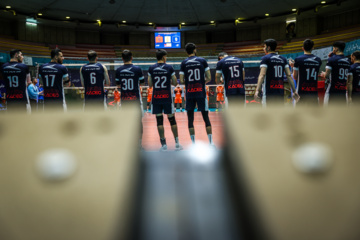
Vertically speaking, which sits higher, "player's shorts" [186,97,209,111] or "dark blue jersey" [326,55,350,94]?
"dark blue jersey" [326,55,350,94]

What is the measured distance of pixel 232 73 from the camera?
517 centimetres

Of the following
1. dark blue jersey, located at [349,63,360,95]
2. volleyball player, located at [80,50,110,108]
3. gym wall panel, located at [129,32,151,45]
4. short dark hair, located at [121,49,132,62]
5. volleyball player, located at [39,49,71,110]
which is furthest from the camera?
gym wall panel, located at [129,32,151,45]

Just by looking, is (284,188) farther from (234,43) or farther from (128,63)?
(234,43)

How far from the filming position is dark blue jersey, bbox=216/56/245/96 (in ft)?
16.9

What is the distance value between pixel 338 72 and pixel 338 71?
0.02m

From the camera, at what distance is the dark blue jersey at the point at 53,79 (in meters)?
5.52

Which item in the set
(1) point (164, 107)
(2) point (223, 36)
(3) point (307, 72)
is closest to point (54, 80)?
(1) point (164, 107)

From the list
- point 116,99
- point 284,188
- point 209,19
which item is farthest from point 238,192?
point 209,19

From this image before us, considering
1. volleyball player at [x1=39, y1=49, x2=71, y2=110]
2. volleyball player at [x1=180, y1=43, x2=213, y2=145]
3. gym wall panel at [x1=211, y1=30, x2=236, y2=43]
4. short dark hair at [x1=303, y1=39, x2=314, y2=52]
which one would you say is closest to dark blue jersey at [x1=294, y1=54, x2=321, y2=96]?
short dark hair at [x1=303, y1=39, x2=314, y2=52]

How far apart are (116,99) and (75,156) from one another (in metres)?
15.3

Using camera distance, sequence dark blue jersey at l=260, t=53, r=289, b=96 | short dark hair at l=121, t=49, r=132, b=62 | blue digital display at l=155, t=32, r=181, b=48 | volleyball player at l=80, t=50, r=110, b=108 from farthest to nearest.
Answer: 1. blue digital display at l=155, t=32, r=181, b=48
2. volleyball player at l=80, t=50, r=110, b=108
3. dark blue jersey at l=260, t=53, r=289, b=96
4. short dark hair at l=121, t=49, r=132, b=62

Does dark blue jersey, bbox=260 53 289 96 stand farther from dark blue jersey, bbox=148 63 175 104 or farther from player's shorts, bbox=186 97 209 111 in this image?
dark blue jersey, bbox=148 63 175 104

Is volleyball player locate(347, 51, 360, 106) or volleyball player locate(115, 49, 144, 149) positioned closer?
volleyball player locate(115, 49, 144, 149)

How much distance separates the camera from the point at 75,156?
47cm
